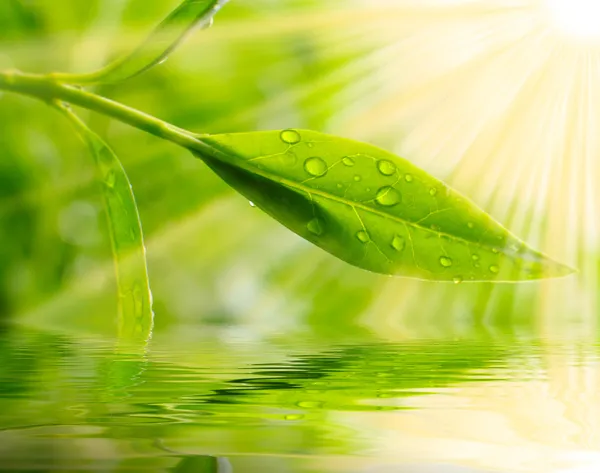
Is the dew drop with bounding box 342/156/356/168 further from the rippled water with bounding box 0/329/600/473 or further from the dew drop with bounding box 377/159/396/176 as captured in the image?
the rippled water with bounding box 0/329/600/473

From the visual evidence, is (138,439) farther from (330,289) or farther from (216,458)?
(330,289)

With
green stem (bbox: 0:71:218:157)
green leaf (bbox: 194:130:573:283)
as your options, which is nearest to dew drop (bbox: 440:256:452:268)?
green leaf (bbox: 194:130:573:283)

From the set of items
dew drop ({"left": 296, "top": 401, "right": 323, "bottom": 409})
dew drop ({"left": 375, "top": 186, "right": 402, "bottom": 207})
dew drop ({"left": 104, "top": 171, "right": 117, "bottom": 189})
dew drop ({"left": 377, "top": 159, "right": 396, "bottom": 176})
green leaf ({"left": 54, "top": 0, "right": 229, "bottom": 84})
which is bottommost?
dew drop ({"left": 296, "top": 401, "right": 323, "bottom": 409})

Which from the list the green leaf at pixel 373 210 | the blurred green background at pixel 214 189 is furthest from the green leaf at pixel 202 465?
the blurred green background at pixel 214 189

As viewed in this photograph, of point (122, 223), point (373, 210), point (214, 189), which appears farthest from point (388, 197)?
point (214, 189)

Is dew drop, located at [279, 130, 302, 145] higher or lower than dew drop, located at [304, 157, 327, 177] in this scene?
higher

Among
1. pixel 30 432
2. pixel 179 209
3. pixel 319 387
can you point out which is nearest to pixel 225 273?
pixel 179 209
